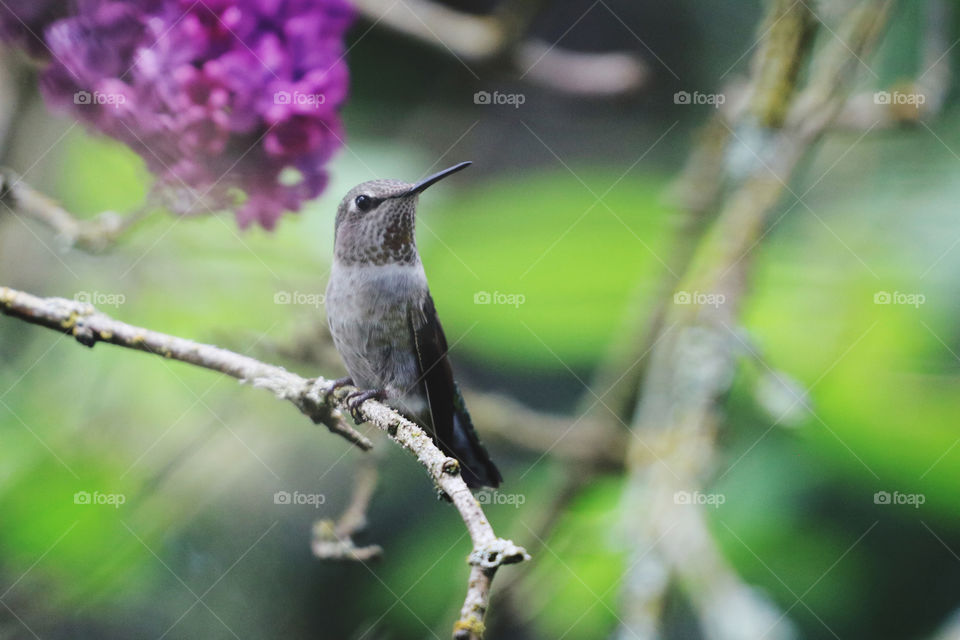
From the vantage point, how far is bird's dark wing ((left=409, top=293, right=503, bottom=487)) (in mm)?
1280

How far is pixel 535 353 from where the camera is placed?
1603 millimetres

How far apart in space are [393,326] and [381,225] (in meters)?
0.16

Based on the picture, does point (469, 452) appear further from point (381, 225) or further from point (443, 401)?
point (381, 225)

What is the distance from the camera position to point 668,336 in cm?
158

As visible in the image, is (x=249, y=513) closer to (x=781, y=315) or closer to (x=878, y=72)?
(x=781, y=315)

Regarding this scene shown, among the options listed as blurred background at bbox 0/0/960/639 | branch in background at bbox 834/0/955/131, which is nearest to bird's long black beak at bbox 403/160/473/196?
blurred background at bbox 0/0/960/639

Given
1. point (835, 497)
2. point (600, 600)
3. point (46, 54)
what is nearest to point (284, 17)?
point (46, 54)

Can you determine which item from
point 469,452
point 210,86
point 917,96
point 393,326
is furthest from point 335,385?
point 917,96

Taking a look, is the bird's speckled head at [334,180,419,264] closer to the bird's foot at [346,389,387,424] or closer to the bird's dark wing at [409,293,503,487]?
the bird's dark wing at [409,293,503,487]

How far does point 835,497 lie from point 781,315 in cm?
36

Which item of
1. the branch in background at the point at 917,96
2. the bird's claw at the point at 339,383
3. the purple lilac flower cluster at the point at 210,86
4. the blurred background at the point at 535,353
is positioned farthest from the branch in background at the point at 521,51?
the bird's claw at the point at 339,383

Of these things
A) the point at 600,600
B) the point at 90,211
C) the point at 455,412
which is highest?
the point at 90,211

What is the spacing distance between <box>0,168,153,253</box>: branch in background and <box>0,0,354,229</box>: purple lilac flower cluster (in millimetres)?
109

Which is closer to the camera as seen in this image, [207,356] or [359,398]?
[207,356]
